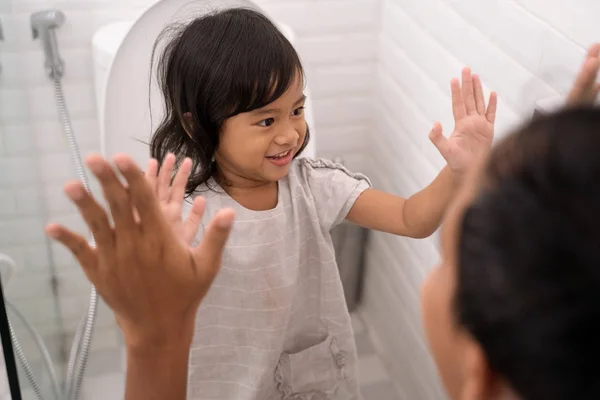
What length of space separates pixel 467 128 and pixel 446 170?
6 cm

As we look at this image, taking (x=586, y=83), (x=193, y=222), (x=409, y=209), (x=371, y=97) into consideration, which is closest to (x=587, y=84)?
(x=586, y=83)

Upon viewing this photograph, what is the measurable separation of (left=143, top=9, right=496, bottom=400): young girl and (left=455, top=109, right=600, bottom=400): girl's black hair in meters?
0.41

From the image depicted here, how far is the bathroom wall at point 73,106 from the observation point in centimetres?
108

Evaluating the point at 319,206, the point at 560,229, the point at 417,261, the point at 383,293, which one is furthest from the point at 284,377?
the point at 560,229

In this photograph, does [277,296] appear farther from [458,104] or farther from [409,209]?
[458,104]

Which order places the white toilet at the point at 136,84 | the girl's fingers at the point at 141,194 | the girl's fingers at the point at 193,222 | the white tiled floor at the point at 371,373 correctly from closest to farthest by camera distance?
the girl's fingers at the point at 141,194, the girl's fingers at the point at 193,222, the white toilet at the point at 136,84, the white tiled floor at the point at 371,373

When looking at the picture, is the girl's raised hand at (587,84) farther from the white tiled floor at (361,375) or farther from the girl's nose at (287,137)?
the white tiled floor at (361,375)

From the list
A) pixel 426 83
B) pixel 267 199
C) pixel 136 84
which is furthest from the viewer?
pixel 426 83

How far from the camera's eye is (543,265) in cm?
32

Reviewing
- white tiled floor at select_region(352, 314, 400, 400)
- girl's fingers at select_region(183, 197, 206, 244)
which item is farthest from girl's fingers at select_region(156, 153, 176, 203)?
white tiled floor at select_region(352, 314, 400, 400)

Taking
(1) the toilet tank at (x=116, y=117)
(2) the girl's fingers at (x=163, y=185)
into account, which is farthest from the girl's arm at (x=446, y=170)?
(2) the girl's fingers at (x=163, y=185)

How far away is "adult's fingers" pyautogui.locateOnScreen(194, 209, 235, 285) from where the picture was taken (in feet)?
1.75

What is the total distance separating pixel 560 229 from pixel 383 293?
3.92ft

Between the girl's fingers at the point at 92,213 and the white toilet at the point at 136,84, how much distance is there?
512mm
